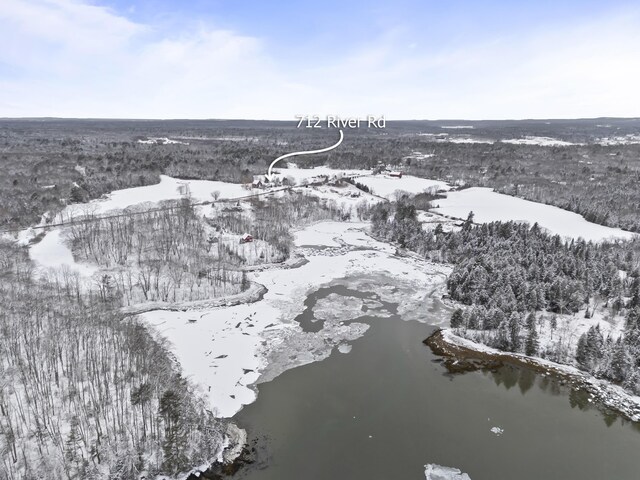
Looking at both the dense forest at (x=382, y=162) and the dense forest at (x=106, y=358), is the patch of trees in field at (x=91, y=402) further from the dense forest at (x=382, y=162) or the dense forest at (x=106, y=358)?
the dense forest at (x=382, y=162)

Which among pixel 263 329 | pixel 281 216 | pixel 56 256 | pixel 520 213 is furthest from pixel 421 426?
pixel 520 213

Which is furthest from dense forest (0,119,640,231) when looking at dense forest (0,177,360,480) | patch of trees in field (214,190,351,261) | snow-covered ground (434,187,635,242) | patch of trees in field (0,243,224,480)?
patch of trees in field (0,243,224,480)

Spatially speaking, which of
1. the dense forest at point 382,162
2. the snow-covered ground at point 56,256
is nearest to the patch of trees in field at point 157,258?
the snow-covered ground at point 56,256

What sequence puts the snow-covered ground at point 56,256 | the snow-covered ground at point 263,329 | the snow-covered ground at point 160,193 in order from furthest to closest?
the snow-covered ground at point 160,193 < the snow-covered ground at point 56,256 < the snow-covered ground at point 263,329

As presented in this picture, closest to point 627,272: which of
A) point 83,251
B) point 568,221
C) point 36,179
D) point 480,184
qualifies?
point 568,221

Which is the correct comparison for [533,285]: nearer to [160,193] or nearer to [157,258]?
[157,258]

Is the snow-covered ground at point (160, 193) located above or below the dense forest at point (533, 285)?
above

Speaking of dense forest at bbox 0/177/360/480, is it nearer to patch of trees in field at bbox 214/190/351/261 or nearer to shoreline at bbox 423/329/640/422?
patch of trees in field at bbox 214/190/351/261
